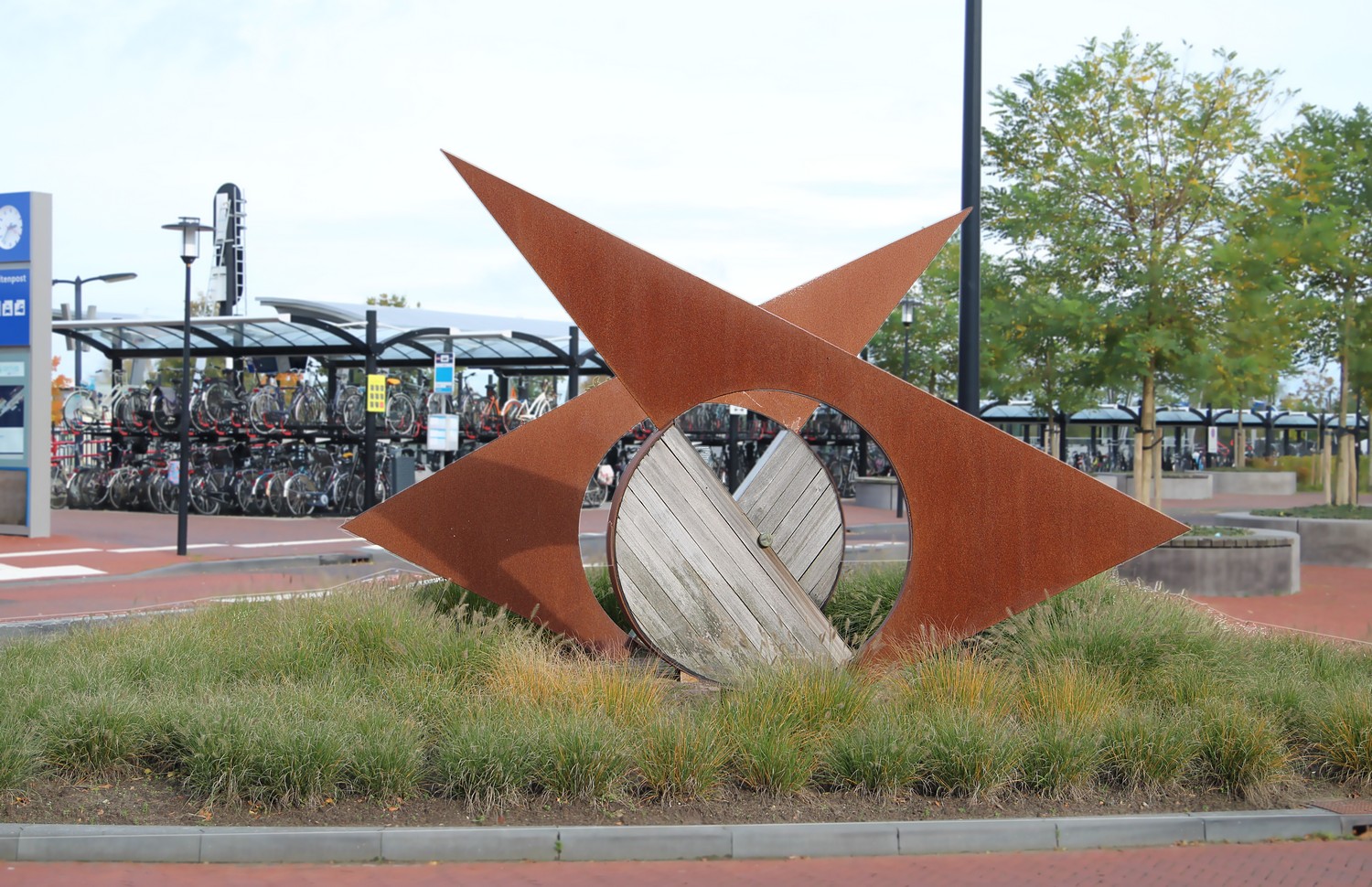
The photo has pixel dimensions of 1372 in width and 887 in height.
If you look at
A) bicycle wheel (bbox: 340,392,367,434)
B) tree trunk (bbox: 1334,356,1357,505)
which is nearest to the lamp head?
bicycle wheel (bbox: 340,392,367,434)

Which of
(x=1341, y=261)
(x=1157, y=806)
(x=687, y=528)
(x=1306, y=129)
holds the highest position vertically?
(x=1306, y=129)

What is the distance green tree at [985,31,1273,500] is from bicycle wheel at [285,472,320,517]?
1430 centimetres

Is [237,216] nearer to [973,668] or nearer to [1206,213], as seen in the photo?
[1206,213]

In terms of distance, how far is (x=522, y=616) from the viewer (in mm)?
9516

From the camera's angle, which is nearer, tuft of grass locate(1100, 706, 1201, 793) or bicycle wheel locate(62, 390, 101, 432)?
tuft of grass locate(1100, 706, 1201, 793)

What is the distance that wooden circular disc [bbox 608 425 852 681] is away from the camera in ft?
28.1

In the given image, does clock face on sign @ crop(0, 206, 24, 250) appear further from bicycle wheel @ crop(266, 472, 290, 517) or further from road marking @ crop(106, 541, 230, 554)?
bicycle wheel @ crop(266, 472, 290, 517)

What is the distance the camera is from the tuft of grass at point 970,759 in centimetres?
630

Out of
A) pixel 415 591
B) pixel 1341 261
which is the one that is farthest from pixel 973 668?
pixel 1341 261

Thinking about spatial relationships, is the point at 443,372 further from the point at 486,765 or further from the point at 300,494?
the point at 486,765

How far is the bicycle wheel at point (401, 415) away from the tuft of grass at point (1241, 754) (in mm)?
21798

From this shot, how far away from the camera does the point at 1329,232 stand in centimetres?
1836

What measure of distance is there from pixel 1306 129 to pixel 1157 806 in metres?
18.5

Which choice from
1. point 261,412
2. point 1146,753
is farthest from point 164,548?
point 1146,753
